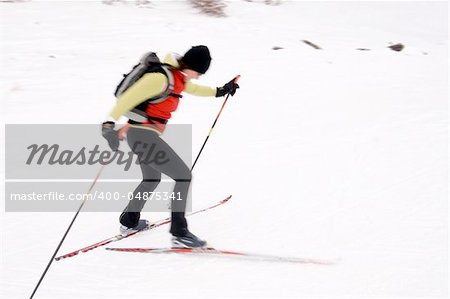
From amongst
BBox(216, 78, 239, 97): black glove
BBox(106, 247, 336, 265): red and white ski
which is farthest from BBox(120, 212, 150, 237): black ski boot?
BBox(216, 78, 239, 97): black glove

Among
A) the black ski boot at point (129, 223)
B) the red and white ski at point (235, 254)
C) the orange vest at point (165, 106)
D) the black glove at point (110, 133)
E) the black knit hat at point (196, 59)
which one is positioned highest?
the black knit hat at point (196, 59)

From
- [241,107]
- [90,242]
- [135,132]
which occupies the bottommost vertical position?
[90,242]

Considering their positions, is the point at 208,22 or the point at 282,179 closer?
the point at 282,179

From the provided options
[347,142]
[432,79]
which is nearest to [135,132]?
[347,142]

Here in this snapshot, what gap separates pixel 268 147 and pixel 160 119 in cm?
282

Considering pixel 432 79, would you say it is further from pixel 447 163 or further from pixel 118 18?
pixel 118 18

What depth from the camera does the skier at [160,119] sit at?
3.44m

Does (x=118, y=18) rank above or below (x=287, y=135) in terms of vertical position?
above

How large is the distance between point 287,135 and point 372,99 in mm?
2033

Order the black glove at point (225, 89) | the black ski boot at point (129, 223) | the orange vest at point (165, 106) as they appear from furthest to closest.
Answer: the black glove at point (225, 89) → the black ski boot at point (129, 223) → the orange vest at point (165, 106)

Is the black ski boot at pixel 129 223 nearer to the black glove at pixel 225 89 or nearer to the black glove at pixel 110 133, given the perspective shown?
the black glove at pixel 110 133

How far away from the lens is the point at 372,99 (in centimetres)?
770

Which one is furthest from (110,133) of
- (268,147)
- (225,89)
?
(268,147)

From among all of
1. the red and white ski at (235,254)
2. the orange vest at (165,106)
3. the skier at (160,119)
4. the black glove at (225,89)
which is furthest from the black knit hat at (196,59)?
the red and white ski at (235,254)
